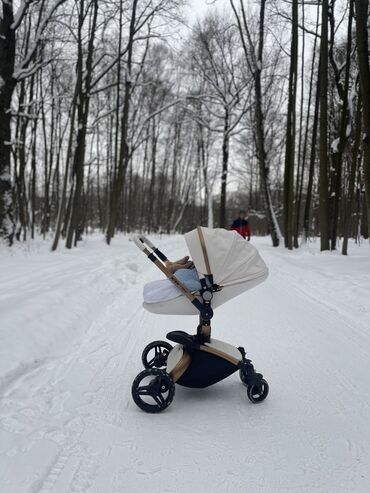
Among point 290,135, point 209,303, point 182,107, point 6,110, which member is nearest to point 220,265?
point 209,303

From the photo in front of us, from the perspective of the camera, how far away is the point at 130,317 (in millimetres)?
6078

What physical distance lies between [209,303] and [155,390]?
84 centimetres

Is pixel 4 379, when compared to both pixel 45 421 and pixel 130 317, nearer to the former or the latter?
pixel 45 421

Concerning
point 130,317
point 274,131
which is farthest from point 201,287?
point 274,131

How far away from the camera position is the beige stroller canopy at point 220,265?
3326mm

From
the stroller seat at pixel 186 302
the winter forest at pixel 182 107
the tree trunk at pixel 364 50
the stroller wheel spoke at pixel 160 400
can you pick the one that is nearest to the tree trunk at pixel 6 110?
the winter forest at pixel 182 107

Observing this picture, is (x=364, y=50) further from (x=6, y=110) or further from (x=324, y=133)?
(x=6, y=110)

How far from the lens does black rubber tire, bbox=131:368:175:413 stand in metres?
3.12

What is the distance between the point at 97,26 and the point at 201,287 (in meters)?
14.3

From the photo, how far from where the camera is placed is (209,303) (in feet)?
11.1

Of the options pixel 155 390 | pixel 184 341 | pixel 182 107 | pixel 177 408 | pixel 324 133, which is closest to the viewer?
pixel 155 390

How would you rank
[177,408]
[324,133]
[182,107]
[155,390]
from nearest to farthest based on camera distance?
1. [155,390]
2. [177,408]
3. [324,133]
4. [182,107]

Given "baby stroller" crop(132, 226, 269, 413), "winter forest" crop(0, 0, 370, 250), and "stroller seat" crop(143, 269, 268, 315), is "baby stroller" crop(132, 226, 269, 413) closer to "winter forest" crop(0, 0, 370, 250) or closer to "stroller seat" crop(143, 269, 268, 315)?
"stroller seat" crop(143, 269, 268, 315)

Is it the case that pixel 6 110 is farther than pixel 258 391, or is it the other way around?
pixel 6 110
